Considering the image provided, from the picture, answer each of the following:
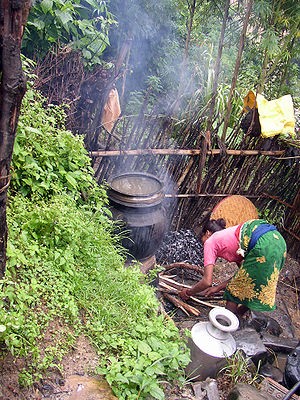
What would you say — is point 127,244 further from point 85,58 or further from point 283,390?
point 85,58

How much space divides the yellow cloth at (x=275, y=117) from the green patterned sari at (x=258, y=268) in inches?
74.0

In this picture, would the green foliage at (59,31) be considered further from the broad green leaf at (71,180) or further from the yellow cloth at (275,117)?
the yellow cloth at (275,117)

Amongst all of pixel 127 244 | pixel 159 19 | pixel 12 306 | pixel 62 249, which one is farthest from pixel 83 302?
pixel 159 19

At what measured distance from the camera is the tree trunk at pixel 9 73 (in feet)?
5.17

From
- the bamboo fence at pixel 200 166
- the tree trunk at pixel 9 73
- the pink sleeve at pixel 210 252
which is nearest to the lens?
the tree trunk at pixel 9 73

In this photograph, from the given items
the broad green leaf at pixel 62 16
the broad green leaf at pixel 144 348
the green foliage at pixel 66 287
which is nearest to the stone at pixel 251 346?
the green foliage at pixel 66 287

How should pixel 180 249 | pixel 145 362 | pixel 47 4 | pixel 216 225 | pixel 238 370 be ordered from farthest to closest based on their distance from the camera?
pixel 180 249
pixel 216 225
pixel 47 4
pixel 238 370
pixel 145 362

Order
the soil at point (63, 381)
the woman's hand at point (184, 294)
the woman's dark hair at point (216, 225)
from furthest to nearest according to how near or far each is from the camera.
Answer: the woman's dark hair at point (216, 225), the woman's hand at point (184, 294), the soil at point (63, 381)

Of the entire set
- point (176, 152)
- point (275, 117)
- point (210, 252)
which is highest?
point (275, 117)

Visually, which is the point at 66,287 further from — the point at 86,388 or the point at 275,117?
the point at 275,117

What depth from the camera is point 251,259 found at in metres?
4.19

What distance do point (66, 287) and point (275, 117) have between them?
4.20m

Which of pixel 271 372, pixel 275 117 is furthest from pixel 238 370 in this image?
pixel 275 117

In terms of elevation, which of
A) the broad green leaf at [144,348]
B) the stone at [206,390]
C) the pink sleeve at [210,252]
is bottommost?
the stone at [206,390]
